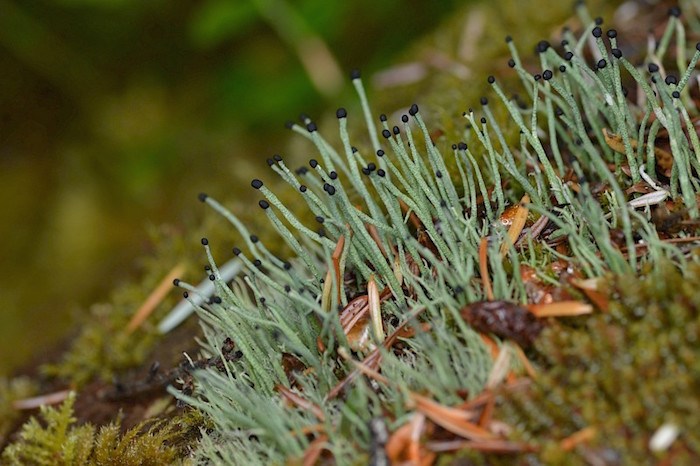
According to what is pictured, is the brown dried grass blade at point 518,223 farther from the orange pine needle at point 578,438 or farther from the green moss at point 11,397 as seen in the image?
the green moss at point 11,397

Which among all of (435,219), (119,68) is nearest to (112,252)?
(119,68)

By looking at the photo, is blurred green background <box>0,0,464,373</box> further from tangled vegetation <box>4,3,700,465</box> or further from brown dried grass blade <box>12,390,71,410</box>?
tangled vegetation <box>4,3,700,465</box>

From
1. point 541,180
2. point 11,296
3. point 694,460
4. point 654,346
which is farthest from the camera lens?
point 11,296

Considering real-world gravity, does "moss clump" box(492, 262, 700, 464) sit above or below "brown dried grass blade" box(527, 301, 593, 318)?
below

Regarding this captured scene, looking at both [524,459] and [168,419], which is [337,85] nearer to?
[168,419]

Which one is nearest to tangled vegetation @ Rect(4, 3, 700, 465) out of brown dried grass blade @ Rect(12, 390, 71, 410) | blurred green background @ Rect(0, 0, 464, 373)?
brown dried grass blade @ Rect(12, 390, 71, 410)

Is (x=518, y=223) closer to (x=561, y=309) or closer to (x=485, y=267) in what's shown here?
(x=485, y=267)
